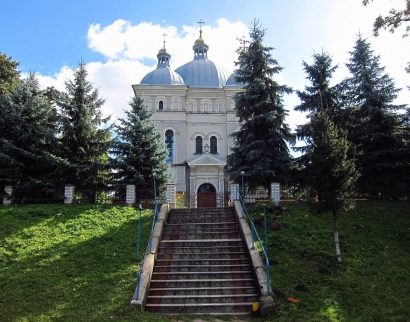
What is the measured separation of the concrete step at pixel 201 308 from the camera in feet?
30.3

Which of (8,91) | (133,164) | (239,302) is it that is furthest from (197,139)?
(239,302)

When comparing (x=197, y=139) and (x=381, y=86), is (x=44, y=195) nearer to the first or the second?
(x=197, y=139)

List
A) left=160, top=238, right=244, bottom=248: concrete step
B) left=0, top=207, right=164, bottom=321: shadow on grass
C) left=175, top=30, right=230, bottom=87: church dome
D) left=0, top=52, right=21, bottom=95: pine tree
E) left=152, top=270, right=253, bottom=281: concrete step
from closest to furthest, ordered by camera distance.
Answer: left=0, top=207, right=164, bottom=321: shadow on grass → left=152, top=270, right=253, bottom=281: concrete step → left=160, top=238, right=244, bottom=248: concrete step → left=0, top=52, right=21, bottom=95: pine tree → left=175, top=30, right=230, bottom=87: church dome

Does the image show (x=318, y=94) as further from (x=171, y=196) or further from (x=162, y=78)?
→ (x=162, y=78)

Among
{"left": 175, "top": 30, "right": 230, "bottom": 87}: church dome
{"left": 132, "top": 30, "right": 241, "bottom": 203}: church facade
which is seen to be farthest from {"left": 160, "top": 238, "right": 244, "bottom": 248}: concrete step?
{"left": 175, "top": 30, "right": 230, "bottom": 87}: church dome

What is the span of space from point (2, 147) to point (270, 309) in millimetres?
15248

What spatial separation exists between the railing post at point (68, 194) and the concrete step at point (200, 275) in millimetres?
8042

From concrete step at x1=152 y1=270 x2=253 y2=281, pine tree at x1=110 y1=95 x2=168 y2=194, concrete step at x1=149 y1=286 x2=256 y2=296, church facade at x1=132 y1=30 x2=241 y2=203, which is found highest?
church facade at x1=132 y1=30 x2=241 y2=203

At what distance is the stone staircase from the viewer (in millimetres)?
9469

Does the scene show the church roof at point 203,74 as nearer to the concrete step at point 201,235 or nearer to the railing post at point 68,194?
the railing post at point 68,194

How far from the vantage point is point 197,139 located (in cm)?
2952

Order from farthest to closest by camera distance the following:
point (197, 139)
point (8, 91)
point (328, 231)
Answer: point (197, 139)
point (8, 91)
point (328, 231)

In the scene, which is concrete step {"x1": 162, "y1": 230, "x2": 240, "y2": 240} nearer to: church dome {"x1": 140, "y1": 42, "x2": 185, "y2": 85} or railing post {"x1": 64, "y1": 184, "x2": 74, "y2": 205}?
railing post {"x1": 64, "y1": 184, "x2": 74, "y2": 205}

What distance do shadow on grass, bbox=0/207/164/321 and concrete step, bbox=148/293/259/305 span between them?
2.52 feet
